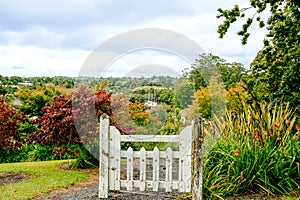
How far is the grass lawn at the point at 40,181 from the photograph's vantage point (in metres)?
4.72

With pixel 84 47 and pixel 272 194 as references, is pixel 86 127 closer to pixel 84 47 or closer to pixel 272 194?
pixel 84 47

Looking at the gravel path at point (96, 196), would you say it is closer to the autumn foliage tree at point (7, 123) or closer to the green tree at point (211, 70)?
the autumn foliage tree at point (7, 123)

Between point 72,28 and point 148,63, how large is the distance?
8.37 feet

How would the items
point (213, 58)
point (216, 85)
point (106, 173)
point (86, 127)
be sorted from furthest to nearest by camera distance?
1. point (213, 58)
2. point (216, 85)
3. point (86, 127)
4. point (106, 173)

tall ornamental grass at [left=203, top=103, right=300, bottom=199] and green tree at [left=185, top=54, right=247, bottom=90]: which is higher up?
green tree at [left=185, top=54, right=247, bottom=90]

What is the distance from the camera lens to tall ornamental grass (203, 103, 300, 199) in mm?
4504

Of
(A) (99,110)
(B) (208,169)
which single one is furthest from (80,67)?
(B) (208,169)

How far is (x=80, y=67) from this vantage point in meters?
6.79

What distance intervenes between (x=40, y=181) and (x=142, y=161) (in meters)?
2.19

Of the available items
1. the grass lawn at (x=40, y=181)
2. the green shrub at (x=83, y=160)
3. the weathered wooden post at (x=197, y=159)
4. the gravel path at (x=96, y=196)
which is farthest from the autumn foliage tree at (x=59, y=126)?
the weathered wooden post at (x=197, y=159)

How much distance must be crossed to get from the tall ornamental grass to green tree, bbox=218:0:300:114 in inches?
49.2

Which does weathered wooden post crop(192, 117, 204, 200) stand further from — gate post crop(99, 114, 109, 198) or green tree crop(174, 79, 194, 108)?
green tree crop(174, 79, 194, 108)

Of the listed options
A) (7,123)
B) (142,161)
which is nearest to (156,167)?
(142,161)

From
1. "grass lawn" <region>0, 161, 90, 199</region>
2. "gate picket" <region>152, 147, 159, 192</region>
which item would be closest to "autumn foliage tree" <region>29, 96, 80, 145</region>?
"grass lawn" <region>0, 161, 90, 199</region>
